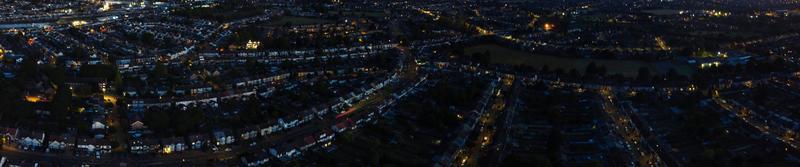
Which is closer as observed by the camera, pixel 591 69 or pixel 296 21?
pixel 591 69

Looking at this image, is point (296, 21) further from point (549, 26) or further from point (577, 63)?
point (577, 63)

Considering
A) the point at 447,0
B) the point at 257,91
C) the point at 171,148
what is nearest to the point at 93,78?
the point at 257,91

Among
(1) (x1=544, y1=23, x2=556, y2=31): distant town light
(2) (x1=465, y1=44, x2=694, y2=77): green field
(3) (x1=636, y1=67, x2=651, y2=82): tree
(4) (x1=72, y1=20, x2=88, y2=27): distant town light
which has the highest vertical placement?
(1) (x1=544, y1=23, x2=556, y2=31): distant town light

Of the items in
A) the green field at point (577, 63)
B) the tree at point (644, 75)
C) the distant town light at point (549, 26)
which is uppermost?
the distant town light at point (549, 26)

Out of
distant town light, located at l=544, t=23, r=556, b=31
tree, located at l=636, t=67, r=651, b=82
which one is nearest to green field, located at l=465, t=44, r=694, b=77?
tree, located at l=636, t=67, r=651, b=82

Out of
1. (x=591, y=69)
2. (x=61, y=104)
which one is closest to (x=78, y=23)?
(x=61, y=104)

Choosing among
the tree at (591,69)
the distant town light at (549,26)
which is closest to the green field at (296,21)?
the distant town light at (549,26)

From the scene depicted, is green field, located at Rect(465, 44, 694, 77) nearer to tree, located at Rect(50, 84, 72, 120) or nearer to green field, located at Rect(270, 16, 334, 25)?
green field, located at Rect(270, 16, 334, 25)

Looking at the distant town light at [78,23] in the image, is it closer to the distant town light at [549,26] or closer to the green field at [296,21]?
the green field at [296,21]
